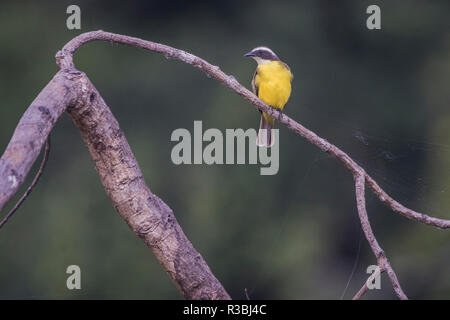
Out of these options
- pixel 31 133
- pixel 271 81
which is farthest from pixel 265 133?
pixel 31 133

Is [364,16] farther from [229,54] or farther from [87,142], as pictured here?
[87,142]

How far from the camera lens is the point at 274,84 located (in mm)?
3273

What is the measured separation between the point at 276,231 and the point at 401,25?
2.01 metres

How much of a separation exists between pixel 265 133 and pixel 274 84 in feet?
1.22

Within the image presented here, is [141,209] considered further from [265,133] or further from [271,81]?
[265,133]

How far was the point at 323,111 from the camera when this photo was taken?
198 inches

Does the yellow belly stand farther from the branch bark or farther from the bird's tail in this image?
the branch bark

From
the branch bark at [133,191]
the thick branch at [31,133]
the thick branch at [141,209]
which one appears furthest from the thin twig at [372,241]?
the thick branch at [31,133]

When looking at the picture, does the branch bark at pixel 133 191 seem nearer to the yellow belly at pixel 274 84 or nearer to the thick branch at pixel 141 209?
the thick branch at pixel 141 209

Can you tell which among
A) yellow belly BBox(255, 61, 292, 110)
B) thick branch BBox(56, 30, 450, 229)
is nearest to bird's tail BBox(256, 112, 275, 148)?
yellow belly BBox(255, 61, 292, 110)

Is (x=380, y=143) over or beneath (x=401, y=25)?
beneath

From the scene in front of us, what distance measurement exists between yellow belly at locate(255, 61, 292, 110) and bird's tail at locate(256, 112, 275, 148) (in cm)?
20

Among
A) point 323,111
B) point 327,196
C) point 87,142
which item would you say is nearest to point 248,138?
point 323,111

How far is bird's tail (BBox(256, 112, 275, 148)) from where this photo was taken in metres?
3.51
